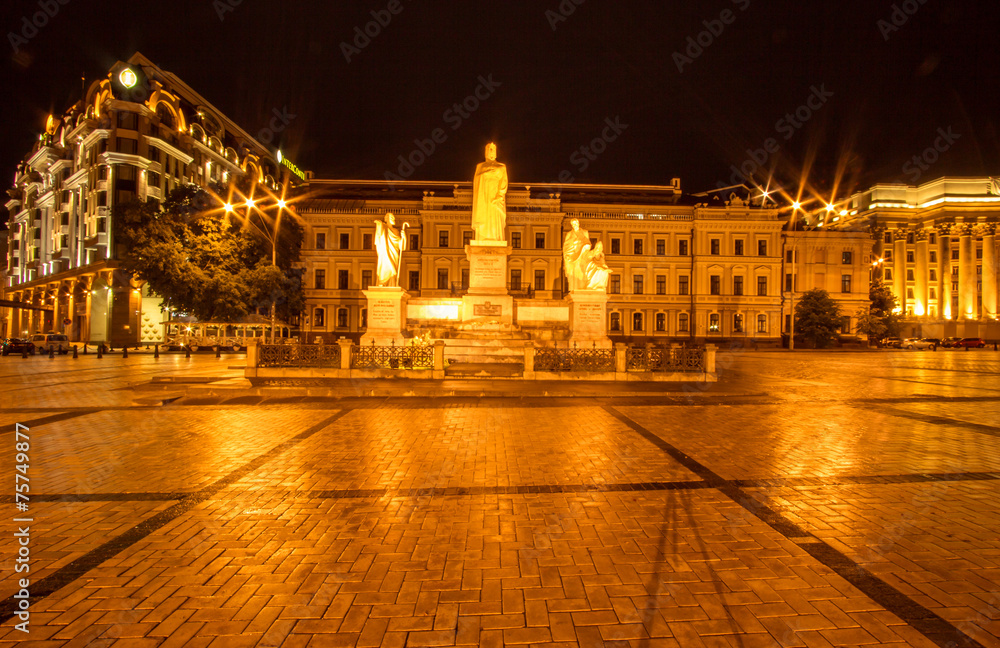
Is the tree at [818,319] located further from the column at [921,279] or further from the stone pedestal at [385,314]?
the stone pedestal at [385,314]

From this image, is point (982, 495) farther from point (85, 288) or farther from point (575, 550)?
point (85, 288)

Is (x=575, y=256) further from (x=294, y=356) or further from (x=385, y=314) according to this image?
(x=294, y=356)

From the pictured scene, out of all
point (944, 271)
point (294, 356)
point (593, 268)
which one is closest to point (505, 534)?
point (294, 356)

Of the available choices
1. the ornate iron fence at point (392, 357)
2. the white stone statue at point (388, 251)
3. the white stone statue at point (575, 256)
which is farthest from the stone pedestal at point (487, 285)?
the ornate iron fence at point (392, 357)

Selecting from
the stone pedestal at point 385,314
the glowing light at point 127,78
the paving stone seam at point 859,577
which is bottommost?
the paving stone seam at point 859,577

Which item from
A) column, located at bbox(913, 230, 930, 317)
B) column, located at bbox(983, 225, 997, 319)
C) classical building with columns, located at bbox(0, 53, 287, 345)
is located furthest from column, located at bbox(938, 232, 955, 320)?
classical building with columns, located at bbox(0, 53, 287, 345)

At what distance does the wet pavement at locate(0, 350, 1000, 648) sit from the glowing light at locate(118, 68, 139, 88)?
53.2 meters

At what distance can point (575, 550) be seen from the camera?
11.7 ft

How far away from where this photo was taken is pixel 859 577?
3182 mm

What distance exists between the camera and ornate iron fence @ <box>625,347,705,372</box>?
14.1 meters

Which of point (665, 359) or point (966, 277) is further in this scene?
point (966, 277)

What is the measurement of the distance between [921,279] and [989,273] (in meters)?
6.61

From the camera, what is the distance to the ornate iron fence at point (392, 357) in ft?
45.7

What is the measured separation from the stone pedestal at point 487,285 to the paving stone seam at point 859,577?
1473 cm
